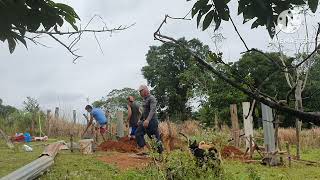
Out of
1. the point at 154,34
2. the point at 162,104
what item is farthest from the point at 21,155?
the point at 162,104

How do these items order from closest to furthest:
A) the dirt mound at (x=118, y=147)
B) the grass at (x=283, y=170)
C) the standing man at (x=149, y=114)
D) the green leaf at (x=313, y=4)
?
the green leaf at (x=313, y=4) < the grass at (x=283, y=170) < the standing man at (x=149, y=114) < the dirt mound at (x=118, y=147)

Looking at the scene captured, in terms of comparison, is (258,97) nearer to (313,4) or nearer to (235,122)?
(313,4)

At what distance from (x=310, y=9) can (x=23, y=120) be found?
2396cm

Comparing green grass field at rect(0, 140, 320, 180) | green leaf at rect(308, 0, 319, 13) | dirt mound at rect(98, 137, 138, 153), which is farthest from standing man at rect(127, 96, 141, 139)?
green leaf at rect(308, 0, 319, 13)

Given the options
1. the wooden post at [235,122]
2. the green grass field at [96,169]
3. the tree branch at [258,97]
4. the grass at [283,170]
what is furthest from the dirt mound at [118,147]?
the tree branch at [258,97]

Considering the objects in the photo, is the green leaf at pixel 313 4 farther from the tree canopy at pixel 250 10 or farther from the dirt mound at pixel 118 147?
the dirt mound at pixel 118 147

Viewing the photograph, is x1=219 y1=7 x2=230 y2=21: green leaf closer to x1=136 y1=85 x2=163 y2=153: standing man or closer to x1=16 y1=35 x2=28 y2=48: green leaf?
x1=16 y1=35 x2=28 y2=48: green leaf

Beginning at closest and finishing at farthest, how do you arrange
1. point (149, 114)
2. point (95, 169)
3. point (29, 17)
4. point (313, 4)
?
point (313, 4) < point (29, 17) < point (95, 169) < point (149, 114)

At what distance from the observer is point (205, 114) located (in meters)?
29.5

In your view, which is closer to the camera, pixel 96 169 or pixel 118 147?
pixel 96 169

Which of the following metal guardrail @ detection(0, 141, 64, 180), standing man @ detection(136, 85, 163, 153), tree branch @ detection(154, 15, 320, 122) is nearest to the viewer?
tree branch @ detection(154, 15, 320, 122)

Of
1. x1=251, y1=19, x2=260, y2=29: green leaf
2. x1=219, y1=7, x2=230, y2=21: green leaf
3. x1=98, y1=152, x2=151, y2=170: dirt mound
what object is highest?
x1=219, y1=7, x2=230, y2=21: green leaf

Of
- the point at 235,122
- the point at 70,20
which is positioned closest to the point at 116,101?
the point at 235,122

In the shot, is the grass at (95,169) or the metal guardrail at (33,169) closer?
the metal guardrail at (33,169)
